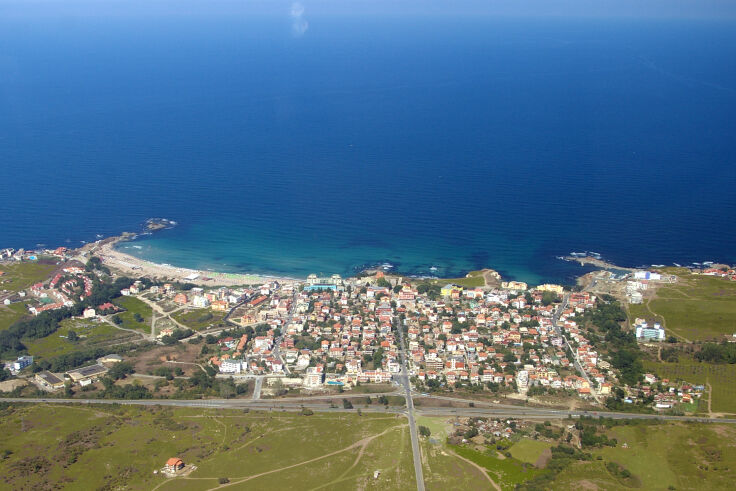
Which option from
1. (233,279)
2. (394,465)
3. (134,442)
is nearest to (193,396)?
(134,442)

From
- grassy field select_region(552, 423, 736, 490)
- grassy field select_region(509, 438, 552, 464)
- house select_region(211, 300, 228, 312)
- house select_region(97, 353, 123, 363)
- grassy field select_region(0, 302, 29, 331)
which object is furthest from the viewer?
house select_region(211, 300, 228, 312)

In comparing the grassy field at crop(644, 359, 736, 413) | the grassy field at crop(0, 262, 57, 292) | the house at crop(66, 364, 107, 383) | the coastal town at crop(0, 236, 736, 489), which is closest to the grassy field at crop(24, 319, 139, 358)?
the coastal town at crop(0, 236, 736, 489)

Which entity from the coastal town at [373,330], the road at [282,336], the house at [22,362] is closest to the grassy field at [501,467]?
the coastal town at [373,330]

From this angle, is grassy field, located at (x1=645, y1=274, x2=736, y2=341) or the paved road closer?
the paved road

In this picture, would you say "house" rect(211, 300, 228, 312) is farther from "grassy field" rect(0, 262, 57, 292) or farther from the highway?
"grassy field" rect(0, 262, 57, 292)

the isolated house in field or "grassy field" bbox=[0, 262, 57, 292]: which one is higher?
"grassy field" bbox=[0, 262, 57, 292]

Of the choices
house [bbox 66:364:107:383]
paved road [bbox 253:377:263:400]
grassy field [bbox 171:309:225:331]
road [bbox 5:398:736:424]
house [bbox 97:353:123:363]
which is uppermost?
grassy field [bbox 171:309:225:331]

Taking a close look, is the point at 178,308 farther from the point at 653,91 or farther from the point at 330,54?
the point at 330,54
